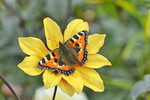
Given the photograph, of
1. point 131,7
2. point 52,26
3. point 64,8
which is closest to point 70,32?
point 52,26

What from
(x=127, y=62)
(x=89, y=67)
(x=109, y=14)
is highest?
(x=89, y=67)

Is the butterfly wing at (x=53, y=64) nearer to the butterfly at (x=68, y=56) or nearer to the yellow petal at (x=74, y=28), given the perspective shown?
the butterfly at (x=68, y=56)

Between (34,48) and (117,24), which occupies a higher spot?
(34,48)

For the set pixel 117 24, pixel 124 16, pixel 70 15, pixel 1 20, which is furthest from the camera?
pixel 124 16

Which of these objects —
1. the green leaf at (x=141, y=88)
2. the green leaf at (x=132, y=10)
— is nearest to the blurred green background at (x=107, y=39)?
the green leaf at (x=132, y=10)

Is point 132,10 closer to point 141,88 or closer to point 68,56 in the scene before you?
point 141,88

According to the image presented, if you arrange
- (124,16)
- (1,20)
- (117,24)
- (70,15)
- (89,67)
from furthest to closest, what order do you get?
1. (124,16)
2. (117,24)
3. (70,15)
4. (1,20)
5. (89,67)

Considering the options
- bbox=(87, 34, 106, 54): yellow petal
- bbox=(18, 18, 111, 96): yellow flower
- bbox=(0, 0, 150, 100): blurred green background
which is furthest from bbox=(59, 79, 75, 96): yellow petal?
bbox=(0, 0, 150, 100): blurred green background

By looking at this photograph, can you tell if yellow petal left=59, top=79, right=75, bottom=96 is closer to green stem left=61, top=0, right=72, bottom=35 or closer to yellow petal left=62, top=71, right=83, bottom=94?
yellow petal left=62, top=71, right=83, bottom=94

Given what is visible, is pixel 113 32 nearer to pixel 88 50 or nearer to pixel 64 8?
pixel 64 8
